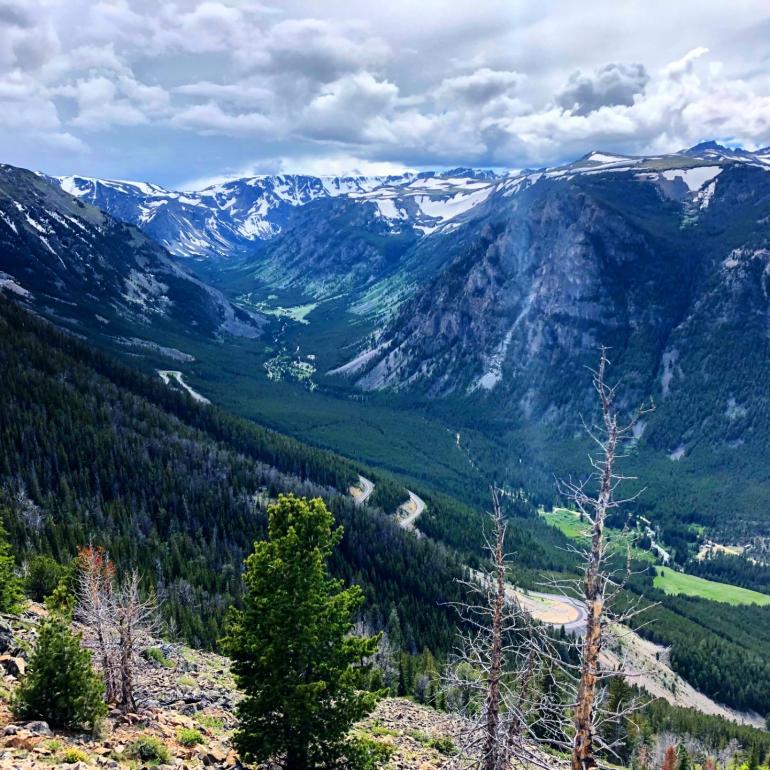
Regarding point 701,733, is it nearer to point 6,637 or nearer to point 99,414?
point 6,637

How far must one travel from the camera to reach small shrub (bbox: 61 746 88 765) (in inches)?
824

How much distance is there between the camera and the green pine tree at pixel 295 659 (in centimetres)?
2428

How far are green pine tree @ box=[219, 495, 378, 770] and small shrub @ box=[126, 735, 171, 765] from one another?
2.82 meters

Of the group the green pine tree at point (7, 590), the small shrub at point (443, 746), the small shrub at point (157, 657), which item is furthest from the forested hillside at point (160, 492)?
the small shrub at point (443, 746)

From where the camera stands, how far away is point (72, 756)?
21.1m

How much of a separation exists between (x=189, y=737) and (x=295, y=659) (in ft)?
22.8

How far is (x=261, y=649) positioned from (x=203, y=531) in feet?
334

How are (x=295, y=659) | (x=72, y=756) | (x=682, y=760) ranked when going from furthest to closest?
(x=682, y=760) → (x=295, y=659) → (x=72, y=756)

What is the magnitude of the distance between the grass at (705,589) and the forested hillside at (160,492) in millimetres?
83704

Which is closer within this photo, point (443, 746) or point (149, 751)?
point (149, 751)

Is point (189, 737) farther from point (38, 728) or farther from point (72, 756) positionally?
point (72, 756)

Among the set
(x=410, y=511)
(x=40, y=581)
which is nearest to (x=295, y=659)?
(x=40, y=581)

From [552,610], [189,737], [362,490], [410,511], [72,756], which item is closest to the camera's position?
[72,756]

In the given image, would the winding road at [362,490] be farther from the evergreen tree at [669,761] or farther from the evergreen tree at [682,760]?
the evergreen tree at [669,761]
